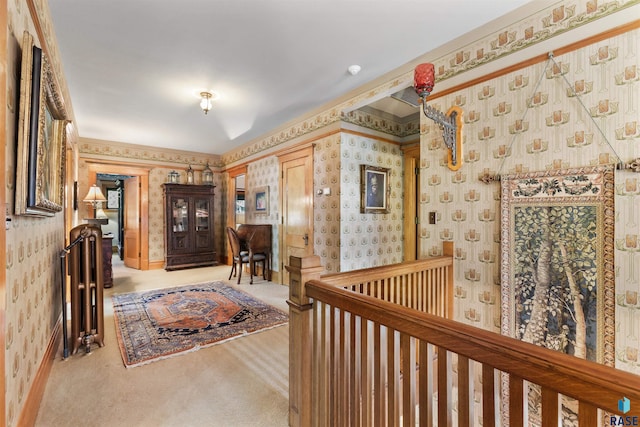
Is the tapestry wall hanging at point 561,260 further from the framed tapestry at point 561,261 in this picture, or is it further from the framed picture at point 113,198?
the framed picture at point 113,198

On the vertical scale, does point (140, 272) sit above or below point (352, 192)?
below

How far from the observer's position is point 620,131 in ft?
5.13

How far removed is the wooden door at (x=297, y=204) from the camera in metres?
4.20

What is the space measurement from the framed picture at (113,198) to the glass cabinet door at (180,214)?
13.8 feet

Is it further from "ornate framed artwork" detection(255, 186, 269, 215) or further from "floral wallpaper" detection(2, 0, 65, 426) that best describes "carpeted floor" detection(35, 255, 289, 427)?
"ornate framed artwork" detection(255, 186, 269, 215)

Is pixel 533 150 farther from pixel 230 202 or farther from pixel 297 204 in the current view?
pixel 230 202

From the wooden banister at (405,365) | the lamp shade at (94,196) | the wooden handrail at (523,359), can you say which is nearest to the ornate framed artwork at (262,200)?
the lamp shade at (94,196)

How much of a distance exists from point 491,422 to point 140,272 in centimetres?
639

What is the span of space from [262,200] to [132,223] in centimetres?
315

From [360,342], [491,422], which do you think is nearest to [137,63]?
[360,342]

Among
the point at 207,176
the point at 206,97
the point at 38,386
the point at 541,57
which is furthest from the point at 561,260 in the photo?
the point at 207,176

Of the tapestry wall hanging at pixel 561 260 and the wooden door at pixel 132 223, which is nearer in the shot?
the tapestry wall hanging at pixel 561 260

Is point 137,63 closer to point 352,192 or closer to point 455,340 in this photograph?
point 352,192

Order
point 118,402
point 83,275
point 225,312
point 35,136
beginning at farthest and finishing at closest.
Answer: point 225,312 → point 83,275 → point 118,402 → point 35,136
